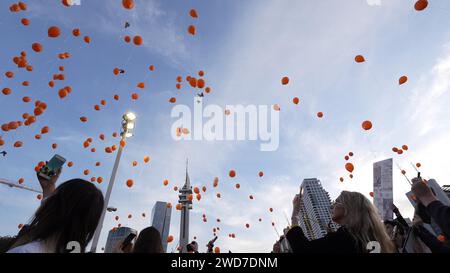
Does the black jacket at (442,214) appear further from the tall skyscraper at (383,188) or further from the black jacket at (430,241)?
the tall skyscraper at (383,188)

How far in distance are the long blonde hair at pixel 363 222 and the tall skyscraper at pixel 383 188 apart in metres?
2.46

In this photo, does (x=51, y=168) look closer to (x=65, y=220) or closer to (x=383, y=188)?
(x=65, y=220)

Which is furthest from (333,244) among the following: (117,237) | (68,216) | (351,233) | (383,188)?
(117,237)

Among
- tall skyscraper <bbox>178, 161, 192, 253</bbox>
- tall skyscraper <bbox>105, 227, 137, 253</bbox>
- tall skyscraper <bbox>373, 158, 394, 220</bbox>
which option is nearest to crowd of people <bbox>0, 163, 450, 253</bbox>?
tall skyscraper <bbox>105, 227, 137, 253</bbox>

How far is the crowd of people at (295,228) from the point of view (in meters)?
2.18

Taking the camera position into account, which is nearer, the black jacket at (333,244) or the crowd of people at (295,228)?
the crowd of people at (295,228)

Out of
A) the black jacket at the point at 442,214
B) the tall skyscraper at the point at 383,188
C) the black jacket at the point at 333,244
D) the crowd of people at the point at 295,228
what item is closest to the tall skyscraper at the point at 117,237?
the crowd of people at the point at 295,228

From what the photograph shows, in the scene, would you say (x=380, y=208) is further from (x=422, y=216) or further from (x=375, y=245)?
(x=375, y=245)

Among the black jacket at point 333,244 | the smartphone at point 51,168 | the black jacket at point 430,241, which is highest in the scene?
the smartphone at point 51,168

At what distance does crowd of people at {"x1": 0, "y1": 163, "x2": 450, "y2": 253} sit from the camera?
2.18 m

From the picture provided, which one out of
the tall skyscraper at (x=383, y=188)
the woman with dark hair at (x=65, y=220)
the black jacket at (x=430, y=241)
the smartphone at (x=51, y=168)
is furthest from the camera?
the tall skyscraper at (x=383, y=188)

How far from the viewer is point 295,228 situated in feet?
11.2
